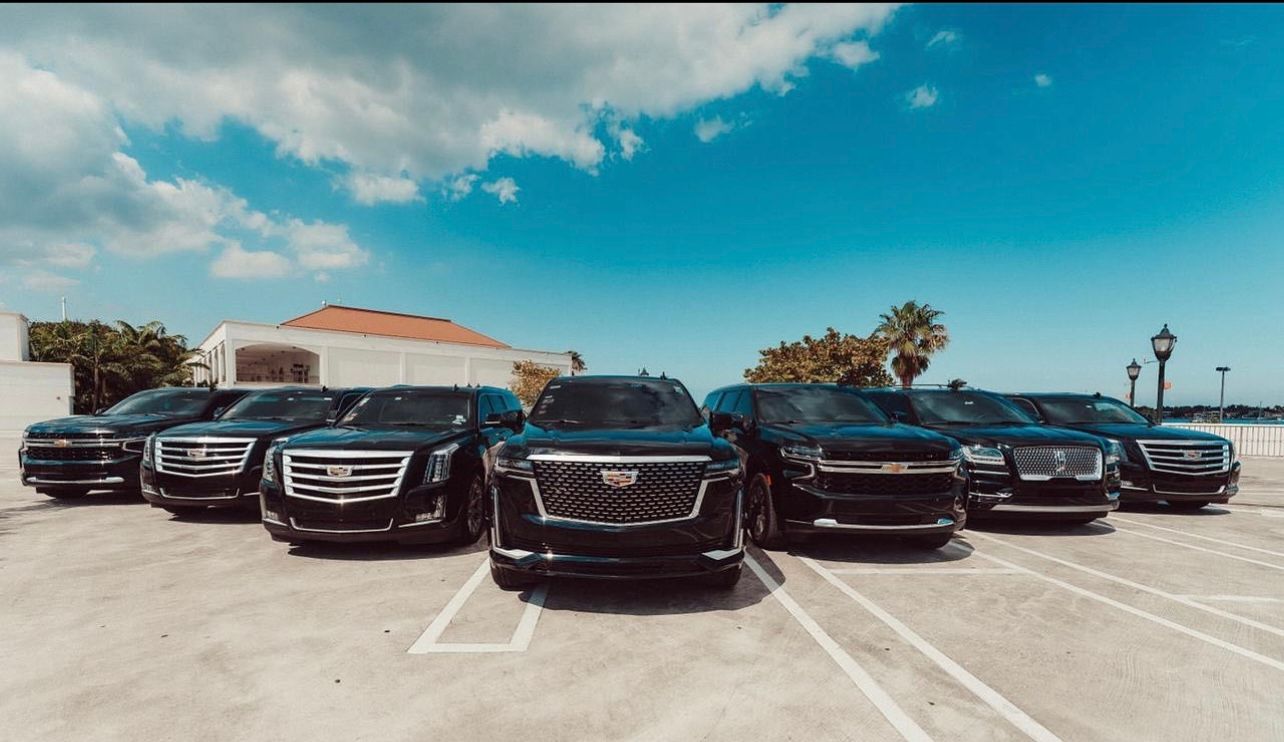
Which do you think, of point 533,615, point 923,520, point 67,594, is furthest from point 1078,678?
point 67,594

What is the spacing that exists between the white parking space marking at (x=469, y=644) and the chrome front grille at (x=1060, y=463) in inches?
236

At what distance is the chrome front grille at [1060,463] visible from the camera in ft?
22.0

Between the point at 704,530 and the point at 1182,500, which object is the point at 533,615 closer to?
the point at 704,530

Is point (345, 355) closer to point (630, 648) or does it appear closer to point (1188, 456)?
point (630, 648)

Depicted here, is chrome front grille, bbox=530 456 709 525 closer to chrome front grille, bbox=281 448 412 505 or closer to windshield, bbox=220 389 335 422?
chrome front grille, bbox=281 448 412 505

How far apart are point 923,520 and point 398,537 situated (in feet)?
16.6

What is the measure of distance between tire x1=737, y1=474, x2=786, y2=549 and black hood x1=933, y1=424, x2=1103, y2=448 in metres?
2.90

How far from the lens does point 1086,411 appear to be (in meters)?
9.57

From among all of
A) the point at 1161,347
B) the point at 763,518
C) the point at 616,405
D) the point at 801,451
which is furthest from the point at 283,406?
the point at 1161,347

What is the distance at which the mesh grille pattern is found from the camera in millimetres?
4035

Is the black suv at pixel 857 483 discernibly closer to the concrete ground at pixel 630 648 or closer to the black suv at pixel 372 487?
the concrete ground at pixel 630 648

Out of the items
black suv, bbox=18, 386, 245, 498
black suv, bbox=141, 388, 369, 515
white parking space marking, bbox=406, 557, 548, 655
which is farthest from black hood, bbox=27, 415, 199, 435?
white parking space marking, bbox=406, 557, 548, 655

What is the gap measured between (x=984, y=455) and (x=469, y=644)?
21.2 ft

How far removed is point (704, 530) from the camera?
13.5 ft
